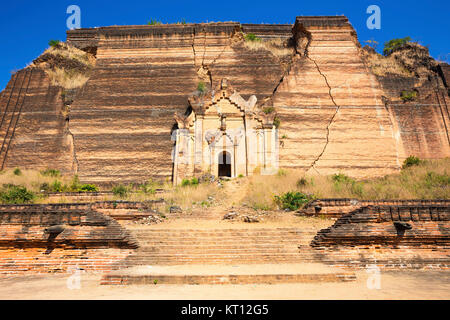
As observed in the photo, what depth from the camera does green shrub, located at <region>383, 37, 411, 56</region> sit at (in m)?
28.4

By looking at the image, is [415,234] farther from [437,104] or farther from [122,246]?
[437,104]

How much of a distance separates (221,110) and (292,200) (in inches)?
345

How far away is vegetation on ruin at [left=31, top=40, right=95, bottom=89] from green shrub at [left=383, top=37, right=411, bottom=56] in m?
25.8

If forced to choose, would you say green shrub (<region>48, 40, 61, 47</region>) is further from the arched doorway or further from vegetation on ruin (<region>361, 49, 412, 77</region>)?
vegetation on ruin (<region>361, 49, 412, 77</region>)

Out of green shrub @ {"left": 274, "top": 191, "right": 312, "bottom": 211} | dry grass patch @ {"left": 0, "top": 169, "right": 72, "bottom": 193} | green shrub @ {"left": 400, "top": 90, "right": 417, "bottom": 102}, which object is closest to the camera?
green shrub @ {"left": 274, "top": 191, "right": 312, "bottom": 211}

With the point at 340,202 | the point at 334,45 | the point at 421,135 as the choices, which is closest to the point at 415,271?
the point at 340,202

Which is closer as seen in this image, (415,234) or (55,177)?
(415,234)

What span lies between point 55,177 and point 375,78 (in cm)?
2272

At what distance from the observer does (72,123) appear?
71.1 feet

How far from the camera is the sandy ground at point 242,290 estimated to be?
566 cm

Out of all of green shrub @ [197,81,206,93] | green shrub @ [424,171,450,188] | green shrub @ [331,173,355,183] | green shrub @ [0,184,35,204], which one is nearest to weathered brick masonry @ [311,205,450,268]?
green shrub @ [424,171,450,188]

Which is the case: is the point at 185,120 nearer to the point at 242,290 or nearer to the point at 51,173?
the point at 51,173

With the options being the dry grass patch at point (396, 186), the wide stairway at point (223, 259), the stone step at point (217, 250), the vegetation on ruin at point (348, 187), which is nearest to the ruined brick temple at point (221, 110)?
the dry grass patch at point (396, 186)
